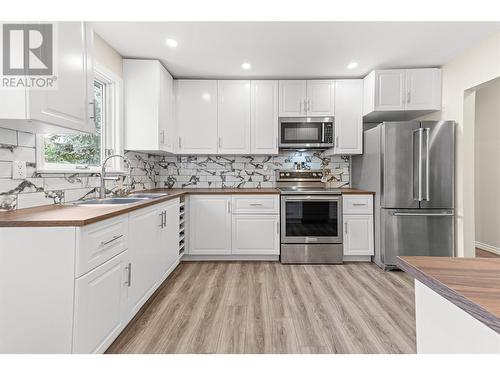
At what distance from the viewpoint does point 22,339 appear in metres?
1.32

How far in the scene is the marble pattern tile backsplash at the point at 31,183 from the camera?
1646mm

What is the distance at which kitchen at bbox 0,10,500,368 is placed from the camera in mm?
1333

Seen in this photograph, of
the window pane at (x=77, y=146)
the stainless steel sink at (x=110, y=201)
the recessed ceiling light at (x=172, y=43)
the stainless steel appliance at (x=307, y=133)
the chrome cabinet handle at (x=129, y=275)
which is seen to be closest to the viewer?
the chrome cabinet handle at (x=129, y=275)

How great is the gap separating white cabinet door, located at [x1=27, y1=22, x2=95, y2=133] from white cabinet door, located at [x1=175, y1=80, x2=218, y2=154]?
1725mm

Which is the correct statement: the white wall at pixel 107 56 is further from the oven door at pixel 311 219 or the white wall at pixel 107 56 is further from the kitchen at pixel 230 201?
the oven door at pixel 311 219

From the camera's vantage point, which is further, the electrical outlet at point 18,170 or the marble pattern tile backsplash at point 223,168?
the marble pattern tile backsplash at point 223,168

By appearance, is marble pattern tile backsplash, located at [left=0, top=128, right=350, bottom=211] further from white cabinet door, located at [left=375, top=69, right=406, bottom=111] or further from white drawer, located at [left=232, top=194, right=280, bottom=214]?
white cabinet door, located at [left=375, top=69, right=406, bottom=111]

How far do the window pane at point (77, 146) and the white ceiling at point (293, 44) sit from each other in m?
0.68

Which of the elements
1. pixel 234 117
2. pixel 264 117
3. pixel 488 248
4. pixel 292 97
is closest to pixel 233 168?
pixel 234 117

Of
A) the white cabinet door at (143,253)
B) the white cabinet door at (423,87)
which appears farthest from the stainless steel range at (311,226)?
the white cabinet door at (143,253)

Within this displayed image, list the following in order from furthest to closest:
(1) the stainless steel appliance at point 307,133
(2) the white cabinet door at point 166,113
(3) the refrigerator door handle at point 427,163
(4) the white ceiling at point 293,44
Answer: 1. (1) the stainless steel appliance at point 307,133
2. (2) the white cabinet door at point 166,113
3. (3) the refrigerator door handle at point 427,163
4. (4) the white ceiling at point 293,44

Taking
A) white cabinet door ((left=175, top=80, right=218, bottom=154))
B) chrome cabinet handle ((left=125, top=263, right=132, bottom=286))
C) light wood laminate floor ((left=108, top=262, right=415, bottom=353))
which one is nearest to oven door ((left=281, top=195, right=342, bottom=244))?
light wood laminate floor ((left=108, top=262, right=415, bottom=353))

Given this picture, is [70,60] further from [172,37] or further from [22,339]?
[22,339]

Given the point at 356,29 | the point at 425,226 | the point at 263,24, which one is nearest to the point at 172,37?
the point at 263,24
